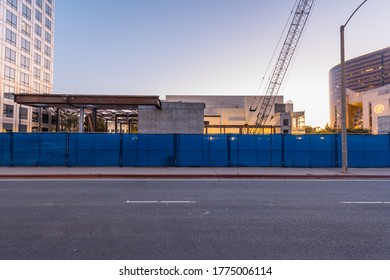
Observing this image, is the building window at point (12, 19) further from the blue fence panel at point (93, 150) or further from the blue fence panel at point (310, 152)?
the blue fence panel at point (310, 152)

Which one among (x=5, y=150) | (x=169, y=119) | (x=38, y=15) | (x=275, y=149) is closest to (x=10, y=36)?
(x=38, y=15)

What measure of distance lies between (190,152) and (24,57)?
65.3 metres

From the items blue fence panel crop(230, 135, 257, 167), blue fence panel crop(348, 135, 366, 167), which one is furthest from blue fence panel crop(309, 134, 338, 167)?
blue fence panel crop(230, 135, 257, 167)

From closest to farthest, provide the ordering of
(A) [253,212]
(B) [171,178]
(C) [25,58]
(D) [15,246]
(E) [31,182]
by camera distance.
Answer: (D) [15,246] → (A) [253,212] → (E) [31,182] → (B) [171,178] → (C) [25,58]

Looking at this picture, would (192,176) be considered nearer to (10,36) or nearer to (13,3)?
(10,36)

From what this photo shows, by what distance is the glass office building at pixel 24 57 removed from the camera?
177 feet

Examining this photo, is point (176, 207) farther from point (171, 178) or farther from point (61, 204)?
point (171, 178)

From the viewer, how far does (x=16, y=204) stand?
6902 mm

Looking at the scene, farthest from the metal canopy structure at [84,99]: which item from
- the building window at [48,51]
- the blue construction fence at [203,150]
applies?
the building window at [48,51]

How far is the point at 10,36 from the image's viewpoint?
55531mm

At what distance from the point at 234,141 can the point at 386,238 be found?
39.1ft

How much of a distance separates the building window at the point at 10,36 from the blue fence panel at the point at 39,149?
179 feet

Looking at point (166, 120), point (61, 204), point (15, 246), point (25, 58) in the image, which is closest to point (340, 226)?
point (15, 246)

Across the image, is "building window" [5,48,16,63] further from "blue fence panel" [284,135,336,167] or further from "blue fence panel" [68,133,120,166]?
"blue fence panel" [284,135,336,167]
